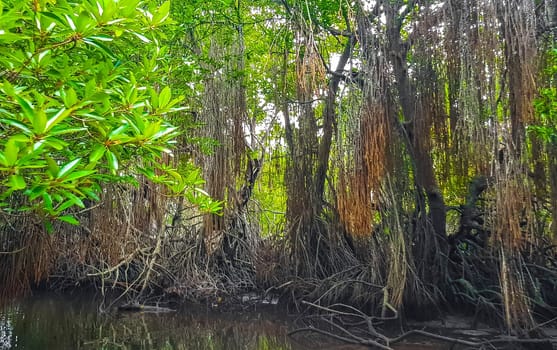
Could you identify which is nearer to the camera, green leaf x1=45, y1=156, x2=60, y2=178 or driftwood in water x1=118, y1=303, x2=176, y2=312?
green leaf x1=45, y1=156, x2=60, y2=178

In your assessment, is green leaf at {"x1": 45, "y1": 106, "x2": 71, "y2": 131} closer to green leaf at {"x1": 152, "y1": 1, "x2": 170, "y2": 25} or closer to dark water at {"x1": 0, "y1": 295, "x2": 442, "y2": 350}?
green leaf at {"x1": 152, "y1": 1, "x2": 170, "y2": 25}

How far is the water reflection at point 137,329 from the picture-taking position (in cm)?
376

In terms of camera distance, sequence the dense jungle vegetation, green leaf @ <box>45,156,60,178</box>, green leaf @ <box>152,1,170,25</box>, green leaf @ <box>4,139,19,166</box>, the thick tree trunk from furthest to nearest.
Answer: the thick tree trunk → green leaf @ <box>152,1,170,25</box> → the dense jungle vegetation → green leaf @ <box>45,156,60,178</box> → green leaf @ <box>4,139,19,166</box>

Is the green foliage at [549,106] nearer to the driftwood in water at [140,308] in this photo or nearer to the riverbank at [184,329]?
the riverbank at [184,329]

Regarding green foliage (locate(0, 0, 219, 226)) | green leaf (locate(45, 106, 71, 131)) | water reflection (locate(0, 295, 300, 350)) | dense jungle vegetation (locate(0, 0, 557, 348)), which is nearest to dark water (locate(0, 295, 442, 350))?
water reflection (locate(0, 295, 300, 350))

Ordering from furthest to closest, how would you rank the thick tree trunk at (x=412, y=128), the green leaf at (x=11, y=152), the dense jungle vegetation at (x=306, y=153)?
the thick tree trunk at (x=412, y=128) < the dense jungle vegetation at (x=306, y=153) < the green leaf at (x=11, y=152)

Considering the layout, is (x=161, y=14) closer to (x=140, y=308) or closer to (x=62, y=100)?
(x=62, y=100)

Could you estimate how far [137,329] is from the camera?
4.38 metres

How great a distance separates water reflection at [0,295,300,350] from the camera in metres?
3.76


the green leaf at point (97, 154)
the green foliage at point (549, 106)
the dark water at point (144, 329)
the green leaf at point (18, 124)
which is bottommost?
the dark water at point (144, 329)

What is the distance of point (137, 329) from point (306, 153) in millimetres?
2647

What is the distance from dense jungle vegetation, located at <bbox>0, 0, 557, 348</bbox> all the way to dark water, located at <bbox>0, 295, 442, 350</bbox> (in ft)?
1.53

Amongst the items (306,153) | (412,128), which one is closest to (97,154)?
(412,128)

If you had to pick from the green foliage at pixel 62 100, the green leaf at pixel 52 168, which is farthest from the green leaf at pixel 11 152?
the green leaf at pixel 52 168
